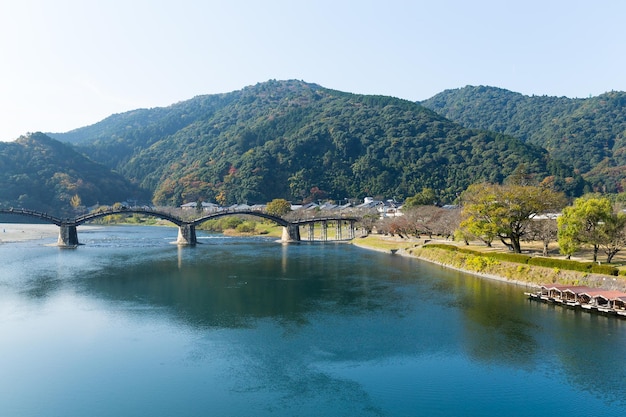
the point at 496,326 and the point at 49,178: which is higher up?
the point at 49,178

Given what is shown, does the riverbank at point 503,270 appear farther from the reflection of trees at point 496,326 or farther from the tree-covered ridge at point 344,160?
the tree-covered ridge at point 344,160

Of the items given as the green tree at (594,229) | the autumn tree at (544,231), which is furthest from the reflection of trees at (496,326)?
the autumn tree at (544,231)

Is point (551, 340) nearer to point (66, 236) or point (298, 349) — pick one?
point (298, 349)

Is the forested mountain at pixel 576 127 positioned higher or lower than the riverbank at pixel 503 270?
higher

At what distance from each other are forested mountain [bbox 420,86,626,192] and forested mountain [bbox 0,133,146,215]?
360 ft

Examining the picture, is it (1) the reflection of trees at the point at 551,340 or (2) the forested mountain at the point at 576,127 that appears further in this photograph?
(2) the forested mountain at the point at 576,127

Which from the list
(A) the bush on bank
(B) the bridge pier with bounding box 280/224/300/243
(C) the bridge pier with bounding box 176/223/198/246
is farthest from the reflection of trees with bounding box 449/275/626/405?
Result: (B) the bridge pier with bounding box 280/224/300/243

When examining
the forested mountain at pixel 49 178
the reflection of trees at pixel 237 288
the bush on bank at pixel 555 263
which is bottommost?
the reflection of trees at pixel 237 288

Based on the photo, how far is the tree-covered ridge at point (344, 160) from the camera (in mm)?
104562

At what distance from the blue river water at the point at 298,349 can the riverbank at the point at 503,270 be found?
1.25 metres

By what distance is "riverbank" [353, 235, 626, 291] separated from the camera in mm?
27188

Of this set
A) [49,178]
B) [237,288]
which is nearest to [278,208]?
[237,288]

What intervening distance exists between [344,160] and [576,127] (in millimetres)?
61391

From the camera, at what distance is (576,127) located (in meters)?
126
